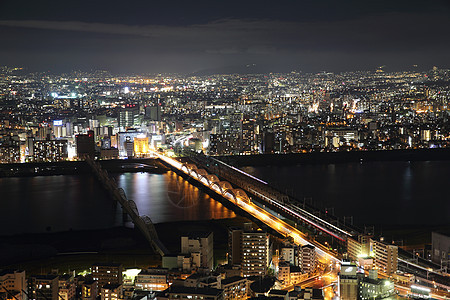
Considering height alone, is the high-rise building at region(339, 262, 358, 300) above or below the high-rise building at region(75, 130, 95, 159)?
below

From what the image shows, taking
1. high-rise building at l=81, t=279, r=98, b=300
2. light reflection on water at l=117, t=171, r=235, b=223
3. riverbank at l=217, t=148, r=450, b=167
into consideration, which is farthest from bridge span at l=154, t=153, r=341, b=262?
high-rise building at l=81, t=279, r=98, b=300

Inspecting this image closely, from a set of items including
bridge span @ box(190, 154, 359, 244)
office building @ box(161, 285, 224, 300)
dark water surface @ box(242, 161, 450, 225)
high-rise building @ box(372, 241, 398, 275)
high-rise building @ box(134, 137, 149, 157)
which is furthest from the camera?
high-rise building @ box(134, 137, 149, 157)

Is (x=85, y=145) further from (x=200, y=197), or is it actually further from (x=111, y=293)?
(x=111, y=293)

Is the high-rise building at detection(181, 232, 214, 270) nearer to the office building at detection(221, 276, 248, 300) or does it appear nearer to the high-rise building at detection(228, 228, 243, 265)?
the high-rise building at detection(228, 228, 243, 265)

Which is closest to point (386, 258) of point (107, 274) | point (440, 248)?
point (440, 248)

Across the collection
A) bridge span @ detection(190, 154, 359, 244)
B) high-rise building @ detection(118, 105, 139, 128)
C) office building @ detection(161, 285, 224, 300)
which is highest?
high-rise building @ detection(118, 105, 139, 128)

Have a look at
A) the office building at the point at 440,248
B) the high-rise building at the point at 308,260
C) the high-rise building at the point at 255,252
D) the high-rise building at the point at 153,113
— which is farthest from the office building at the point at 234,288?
the high-rise building at the point at 153,113

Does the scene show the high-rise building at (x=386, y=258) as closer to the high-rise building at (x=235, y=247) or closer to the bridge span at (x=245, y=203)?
the bridge span at (x=245, y=203)
